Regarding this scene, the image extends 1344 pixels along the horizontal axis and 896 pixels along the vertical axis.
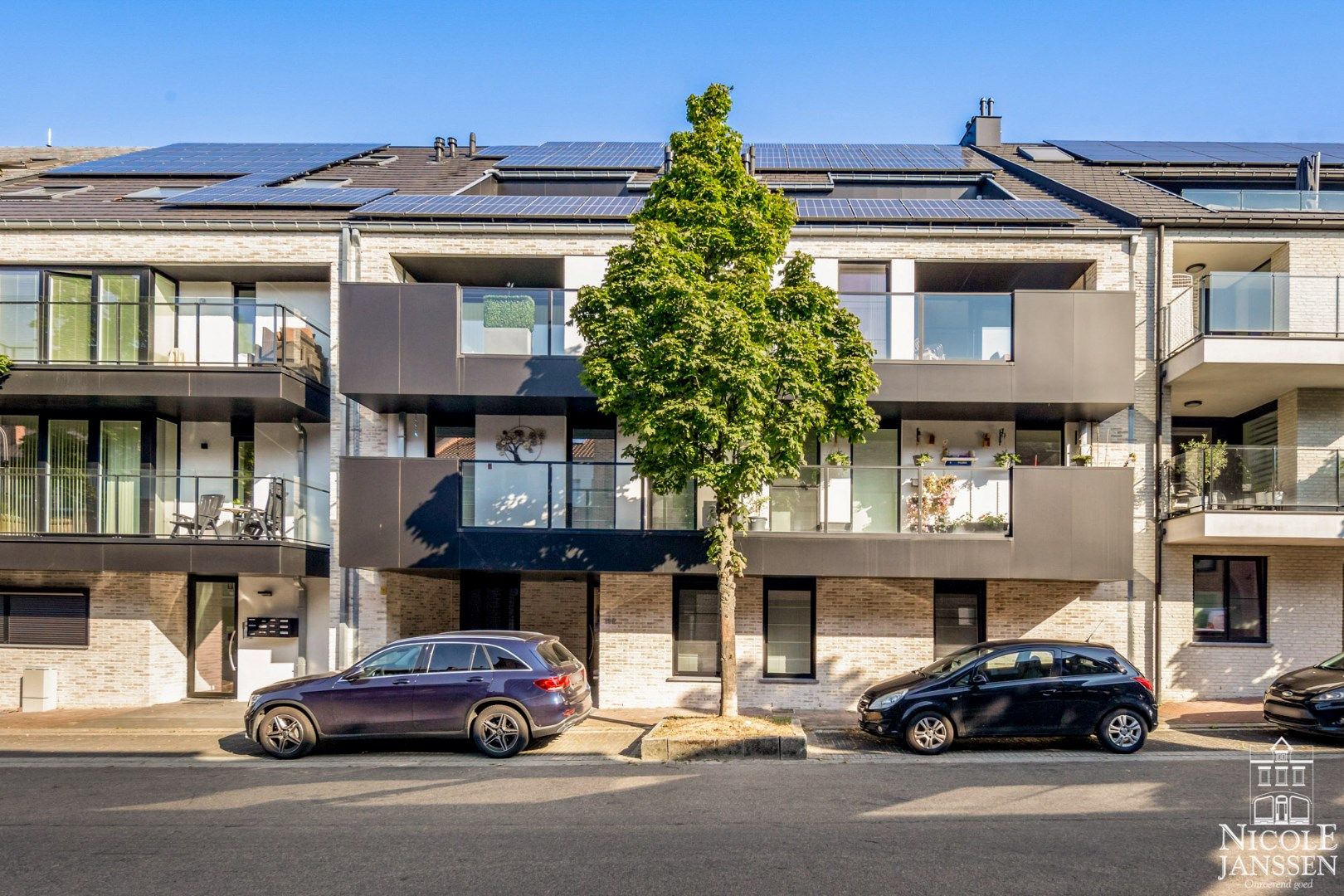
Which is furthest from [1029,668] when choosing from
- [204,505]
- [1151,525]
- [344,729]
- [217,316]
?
[217,316]

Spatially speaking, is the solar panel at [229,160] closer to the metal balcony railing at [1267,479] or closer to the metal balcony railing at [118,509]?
the metal balcony railing at [118,509]

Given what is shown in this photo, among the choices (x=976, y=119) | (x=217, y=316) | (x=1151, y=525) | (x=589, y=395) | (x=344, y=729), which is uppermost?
(x=976, y=119)

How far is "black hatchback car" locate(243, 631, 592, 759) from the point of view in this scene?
11.5m

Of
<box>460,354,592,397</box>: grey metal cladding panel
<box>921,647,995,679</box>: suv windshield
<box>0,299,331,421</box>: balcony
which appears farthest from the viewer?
<box>0,299,331,421</box>: balcony

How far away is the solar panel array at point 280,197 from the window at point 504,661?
9.77m

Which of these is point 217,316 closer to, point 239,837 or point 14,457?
A: point 14,457

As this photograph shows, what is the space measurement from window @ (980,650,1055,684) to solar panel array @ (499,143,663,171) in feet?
45.3

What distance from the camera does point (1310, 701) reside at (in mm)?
11648

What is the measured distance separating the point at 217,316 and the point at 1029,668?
1479 cm

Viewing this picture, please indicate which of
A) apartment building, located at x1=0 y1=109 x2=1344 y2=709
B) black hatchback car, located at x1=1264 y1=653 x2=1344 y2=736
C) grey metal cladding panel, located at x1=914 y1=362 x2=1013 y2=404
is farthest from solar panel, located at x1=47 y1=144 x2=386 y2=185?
black hatchback car, located at x1=1264 y1=653 x2=1344 y2=736

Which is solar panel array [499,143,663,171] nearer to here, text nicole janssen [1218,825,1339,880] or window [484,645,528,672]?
window [484,645,528,672]

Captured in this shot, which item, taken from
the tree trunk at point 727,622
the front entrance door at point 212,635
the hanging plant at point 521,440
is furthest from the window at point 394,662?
the front entrance door at point 212,635

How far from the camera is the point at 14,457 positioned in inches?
640

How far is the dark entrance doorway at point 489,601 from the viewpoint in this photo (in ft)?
58.8
